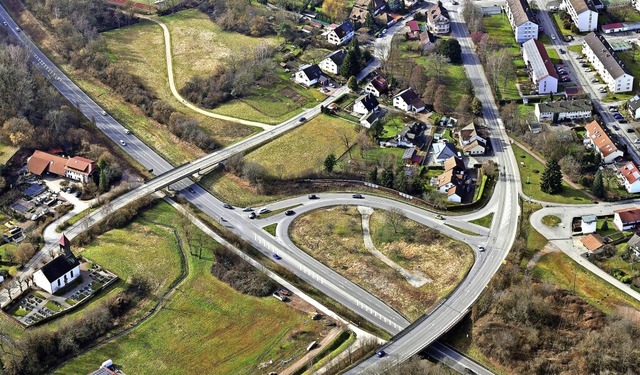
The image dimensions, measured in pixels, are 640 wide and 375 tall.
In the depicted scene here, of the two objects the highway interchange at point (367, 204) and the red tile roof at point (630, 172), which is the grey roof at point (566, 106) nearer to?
the highway interchange at point (367, 204)

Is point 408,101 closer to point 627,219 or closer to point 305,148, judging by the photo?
point 305,148

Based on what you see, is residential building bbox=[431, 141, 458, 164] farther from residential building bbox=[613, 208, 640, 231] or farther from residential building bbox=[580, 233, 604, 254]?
residential building bbox=[613, 208, 640, 231]

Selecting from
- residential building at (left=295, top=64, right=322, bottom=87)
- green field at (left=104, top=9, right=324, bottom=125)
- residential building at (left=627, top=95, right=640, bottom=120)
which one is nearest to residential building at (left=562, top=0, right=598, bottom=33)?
residential building at (left=627, top=95, right=640, bottom=120)

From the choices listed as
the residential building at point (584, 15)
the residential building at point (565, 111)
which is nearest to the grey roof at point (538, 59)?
the residential building at point (565, 111)

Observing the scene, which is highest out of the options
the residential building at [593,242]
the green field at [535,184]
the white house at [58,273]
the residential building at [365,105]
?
the white house at [58,273]

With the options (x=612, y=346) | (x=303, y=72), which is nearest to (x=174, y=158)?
(x=303, y=72)

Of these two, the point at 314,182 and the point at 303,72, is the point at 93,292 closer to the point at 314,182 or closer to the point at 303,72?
the point at 314,182

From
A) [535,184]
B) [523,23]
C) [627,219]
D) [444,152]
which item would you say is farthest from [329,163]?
[523,23]
